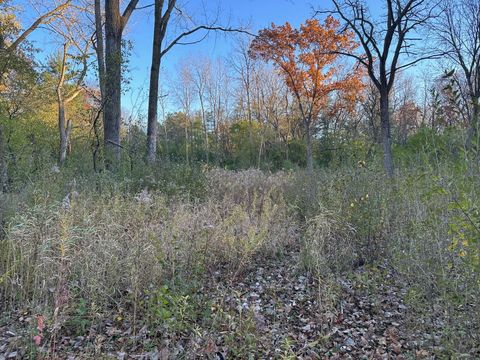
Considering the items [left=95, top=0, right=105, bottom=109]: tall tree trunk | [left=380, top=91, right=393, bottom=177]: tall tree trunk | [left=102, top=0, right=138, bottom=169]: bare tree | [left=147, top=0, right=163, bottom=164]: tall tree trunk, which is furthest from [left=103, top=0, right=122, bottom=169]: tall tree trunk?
[left=380, top=91, right=393, bottom=177]: tall tree trunk

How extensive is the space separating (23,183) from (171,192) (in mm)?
2123

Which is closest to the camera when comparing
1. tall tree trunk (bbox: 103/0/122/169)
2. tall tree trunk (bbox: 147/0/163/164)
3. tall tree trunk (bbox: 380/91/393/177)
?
tall tree trunk (bbox: 103/0/122/169)

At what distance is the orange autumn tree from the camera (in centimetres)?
1375

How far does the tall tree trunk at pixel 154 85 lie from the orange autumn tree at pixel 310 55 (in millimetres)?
5926

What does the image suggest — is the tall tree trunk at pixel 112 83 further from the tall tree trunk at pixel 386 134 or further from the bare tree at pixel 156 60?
the tall tree trunk at pixel 386 134

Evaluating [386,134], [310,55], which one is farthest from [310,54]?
Result: [386,134]

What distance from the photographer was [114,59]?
6980 millimetres

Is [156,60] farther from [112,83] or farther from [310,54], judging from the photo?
[310,54]

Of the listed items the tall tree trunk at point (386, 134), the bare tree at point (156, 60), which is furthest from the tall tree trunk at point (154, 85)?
the tall tree trunk at point (386, 134)

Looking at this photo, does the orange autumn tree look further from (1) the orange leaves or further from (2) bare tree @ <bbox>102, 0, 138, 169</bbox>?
(2) bare tree @ <bbox>102, 0, 138, 169</bbox>

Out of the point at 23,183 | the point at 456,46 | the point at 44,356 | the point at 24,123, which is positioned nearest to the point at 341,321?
the point at 44,356

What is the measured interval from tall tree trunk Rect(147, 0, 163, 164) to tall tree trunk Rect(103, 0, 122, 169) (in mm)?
937

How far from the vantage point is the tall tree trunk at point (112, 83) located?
7031 millimetres

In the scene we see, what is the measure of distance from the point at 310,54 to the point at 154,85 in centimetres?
816
